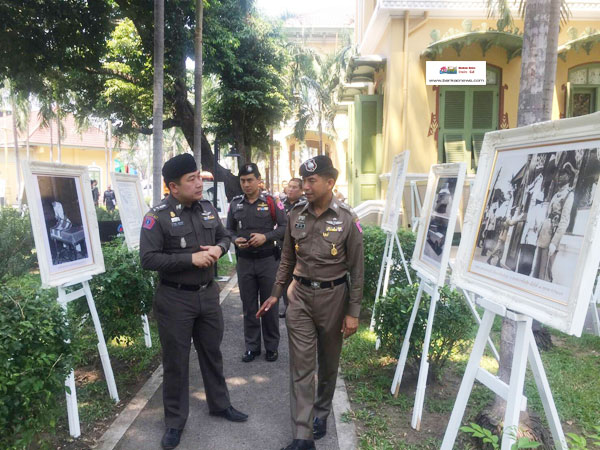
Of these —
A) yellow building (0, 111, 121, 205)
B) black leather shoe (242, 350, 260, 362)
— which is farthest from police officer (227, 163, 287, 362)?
yellow building (0, 111, 121, 205)

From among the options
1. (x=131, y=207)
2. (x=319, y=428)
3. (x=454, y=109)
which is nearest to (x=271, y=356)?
(x=319, y=428)

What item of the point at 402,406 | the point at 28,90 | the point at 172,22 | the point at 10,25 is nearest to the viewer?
the point at 402,406

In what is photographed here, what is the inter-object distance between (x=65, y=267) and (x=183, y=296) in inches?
40.2

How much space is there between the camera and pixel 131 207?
612 centimetres

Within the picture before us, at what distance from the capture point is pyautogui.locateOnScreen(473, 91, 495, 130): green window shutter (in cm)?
1195

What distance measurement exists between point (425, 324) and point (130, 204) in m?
4.02

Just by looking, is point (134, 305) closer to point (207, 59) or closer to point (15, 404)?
point (15, 404)

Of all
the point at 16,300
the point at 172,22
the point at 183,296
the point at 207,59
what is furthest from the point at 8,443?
the point at 207,59

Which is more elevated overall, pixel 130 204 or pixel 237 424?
pixel 130 204

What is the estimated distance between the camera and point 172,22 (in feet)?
41.4

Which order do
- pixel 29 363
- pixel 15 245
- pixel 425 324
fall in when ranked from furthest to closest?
pixel 15 245
pixel 425 324
pixel 29 363

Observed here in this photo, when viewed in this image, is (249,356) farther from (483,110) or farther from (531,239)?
(483,110)

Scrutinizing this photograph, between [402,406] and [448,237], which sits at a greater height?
[448,237]

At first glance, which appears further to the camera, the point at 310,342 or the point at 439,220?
the point at 439,220
